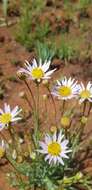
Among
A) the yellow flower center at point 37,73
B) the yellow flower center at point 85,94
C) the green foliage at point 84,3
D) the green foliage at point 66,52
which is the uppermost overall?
the green foliage at point 84,3

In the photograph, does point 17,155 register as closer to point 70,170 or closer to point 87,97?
point 70,170

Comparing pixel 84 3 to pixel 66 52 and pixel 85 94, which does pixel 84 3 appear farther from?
pixel 85 94

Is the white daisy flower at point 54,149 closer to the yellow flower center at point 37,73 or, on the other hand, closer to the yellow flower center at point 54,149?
the yellow flower center at point 54,149

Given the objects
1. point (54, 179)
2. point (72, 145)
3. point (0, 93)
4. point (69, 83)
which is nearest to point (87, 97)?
point (69, 83)

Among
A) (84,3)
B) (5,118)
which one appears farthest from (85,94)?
(84,3)

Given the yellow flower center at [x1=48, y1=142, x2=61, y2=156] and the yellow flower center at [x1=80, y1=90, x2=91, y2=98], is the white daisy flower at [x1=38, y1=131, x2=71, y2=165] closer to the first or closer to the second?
the yellow flower center at [x1=48, y1=142, x2=61, y2=156]

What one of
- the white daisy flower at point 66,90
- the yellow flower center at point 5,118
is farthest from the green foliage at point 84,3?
the yellow flower center at point 5,118

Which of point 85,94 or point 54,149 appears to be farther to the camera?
point 85,94
